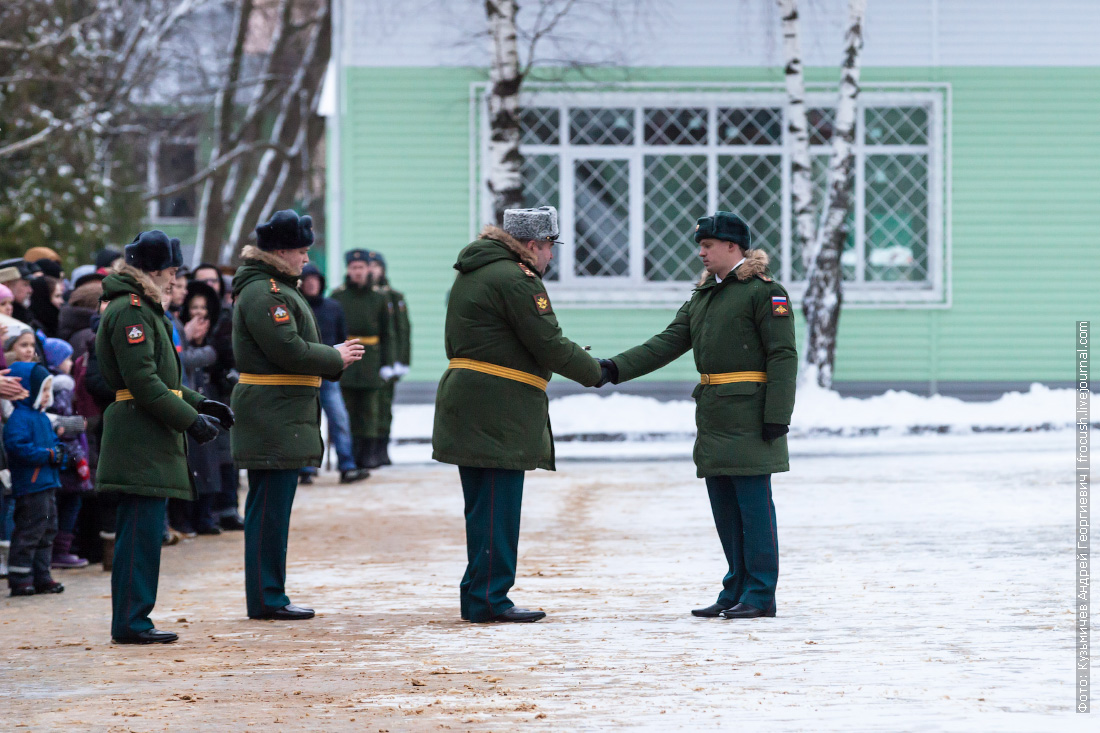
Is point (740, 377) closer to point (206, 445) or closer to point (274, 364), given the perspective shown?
point (274, 364)

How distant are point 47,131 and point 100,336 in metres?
16.4

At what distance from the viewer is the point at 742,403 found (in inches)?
282

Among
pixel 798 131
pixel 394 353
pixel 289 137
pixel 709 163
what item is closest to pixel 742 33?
pixel 709 163

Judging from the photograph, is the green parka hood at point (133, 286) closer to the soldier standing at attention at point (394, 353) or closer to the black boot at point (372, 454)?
the soldier standing at attention at point (394, 353)

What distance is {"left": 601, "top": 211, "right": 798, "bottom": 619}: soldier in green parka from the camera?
7082 millimetres

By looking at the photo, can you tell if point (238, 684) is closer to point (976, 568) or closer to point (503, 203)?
point (976, 568)

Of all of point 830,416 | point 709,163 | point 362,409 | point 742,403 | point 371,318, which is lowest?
point 830,416

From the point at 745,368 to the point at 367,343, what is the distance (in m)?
7.42

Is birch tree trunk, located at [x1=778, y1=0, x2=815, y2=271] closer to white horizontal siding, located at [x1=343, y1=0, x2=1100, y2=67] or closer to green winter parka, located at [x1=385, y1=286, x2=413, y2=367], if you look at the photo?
white horizontal siding, located at [x1=343, y1=0, x2=1100, y2=67]

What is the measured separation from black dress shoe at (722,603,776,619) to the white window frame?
41.1ft

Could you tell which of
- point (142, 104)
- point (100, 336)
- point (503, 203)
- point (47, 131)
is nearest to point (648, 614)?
point (100, 336)

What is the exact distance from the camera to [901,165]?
1972 centimetres

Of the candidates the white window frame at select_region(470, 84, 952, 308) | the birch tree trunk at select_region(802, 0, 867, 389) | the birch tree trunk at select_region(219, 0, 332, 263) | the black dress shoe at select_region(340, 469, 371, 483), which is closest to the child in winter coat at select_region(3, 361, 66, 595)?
the black dress shoe at select_region(340, 469, 371, 483)

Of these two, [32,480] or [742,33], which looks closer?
[32,480]
